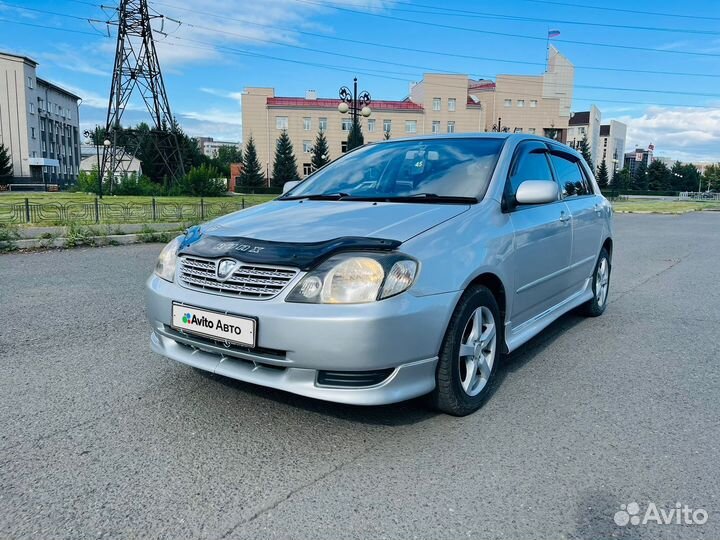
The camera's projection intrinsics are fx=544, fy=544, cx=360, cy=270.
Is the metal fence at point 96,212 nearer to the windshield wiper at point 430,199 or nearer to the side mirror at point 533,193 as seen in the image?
the windshield wiper at point 430,199

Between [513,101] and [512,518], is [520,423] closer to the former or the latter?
[512,518]

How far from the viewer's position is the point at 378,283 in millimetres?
2529

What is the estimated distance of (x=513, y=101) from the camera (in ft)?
240

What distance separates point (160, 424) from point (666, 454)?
8.46 ft

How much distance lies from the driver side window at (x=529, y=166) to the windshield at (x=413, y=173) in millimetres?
173

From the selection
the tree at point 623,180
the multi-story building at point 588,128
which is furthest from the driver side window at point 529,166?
the multi-story building at point 588,128

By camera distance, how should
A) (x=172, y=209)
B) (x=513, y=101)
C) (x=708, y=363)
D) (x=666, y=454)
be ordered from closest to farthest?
1. (x=666, y=454)
2. (x=708, y=363)
3. (x=172, y=209)
4. (x=513, y=101)

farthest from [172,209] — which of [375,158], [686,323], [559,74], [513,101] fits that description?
[559,74]

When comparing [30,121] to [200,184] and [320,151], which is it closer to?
[320,151]

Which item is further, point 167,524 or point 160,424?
point 160,424

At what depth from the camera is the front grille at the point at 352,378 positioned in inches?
102
